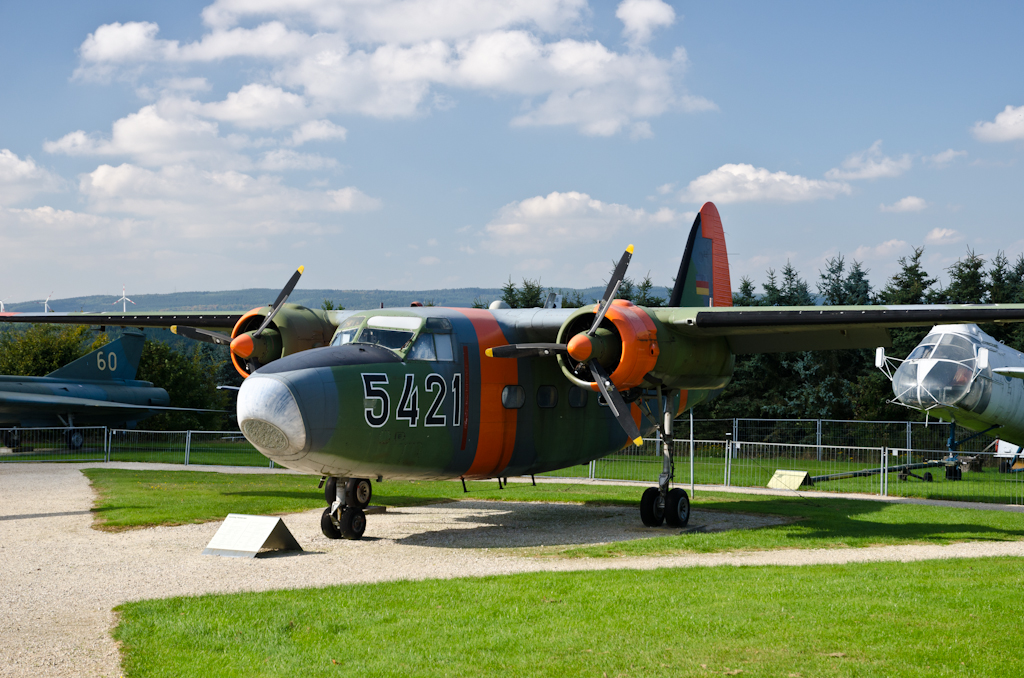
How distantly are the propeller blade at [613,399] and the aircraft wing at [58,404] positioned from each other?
27.5 meters

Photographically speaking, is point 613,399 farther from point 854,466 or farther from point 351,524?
point 854,466

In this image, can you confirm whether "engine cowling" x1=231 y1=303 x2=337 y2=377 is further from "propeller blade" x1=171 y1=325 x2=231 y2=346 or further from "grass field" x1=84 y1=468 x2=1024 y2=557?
"grass field" x1=84 y1=468 x2=1024 y2=557

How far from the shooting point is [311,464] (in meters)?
12.0

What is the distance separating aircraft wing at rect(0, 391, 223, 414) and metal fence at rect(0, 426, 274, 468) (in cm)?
94

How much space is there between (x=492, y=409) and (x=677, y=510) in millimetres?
3811

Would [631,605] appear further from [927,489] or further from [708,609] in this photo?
[927,489]

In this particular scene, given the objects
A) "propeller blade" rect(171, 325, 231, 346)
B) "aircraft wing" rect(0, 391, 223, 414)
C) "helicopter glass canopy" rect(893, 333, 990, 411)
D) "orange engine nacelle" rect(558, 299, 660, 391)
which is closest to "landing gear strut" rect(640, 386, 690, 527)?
A: "orange engine nacelle" rect(558, 299, 660, 391)

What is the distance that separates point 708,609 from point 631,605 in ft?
2.46

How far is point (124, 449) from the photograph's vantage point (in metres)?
32.9

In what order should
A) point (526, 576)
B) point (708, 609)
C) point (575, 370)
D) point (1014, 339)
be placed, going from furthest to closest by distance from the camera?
point (1014, 339), point (575, 370), point (526, 576), point (708, 609)

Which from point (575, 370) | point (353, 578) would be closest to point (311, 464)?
point (353, 578)

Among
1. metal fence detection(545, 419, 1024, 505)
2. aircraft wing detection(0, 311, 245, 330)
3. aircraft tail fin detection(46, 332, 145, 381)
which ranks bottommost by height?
metal fence detection(545, 419, 1024, 505)

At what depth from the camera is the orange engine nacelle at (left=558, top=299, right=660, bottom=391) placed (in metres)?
13.8

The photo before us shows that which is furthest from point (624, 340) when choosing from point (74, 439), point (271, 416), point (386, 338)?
point (74, 439)
